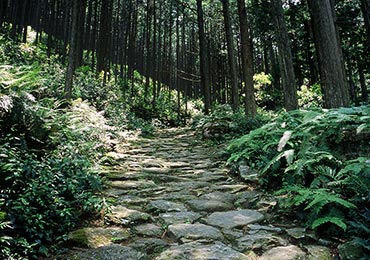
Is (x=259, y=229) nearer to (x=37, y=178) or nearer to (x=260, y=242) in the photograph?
(x=260, y=242)

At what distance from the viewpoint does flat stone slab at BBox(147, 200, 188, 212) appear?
3916 mm

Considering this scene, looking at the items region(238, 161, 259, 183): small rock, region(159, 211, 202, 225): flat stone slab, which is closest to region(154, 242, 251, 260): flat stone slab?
region(159, 211, 202, 225): flat stone slab

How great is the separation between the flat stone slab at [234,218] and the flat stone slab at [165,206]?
0.49 m

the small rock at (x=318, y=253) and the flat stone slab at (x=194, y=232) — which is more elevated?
the flat stone slab at (x=194, y=232)

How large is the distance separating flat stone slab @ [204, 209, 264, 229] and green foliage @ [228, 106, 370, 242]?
0.45 metres

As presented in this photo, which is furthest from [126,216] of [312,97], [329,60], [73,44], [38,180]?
[312,97]

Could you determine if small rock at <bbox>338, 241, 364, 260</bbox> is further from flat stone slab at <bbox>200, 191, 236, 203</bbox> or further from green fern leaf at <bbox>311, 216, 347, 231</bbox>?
flat stone slab at <bbox>200, 191, 236, 203</bbox>

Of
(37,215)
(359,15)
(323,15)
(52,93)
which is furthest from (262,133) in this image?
(359,15)

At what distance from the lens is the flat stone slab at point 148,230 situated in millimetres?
3166

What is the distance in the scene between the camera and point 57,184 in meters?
3.63

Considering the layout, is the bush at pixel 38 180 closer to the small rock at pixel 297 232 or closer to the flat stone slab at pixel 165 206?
the flat stone slab at pixel 165 206

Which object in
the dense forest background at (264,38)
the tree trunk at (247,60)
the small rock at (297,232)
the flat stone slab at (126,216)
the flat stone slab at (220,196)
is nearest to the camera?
the small rock at (297,232)

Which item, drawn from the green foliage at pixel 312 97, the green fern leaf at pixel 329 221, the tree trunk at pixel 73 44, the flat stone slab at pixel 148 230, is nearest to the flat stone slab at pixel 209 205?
the flat stone slab at pixel 148 230

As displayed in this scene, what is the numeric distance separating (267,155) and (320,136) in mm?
1028
